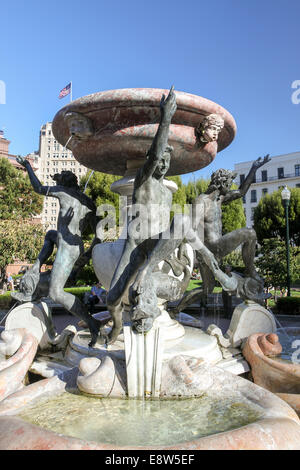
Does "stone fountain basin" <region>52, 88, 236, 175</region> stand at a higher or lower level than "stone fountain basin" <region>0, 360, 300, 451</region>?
higher

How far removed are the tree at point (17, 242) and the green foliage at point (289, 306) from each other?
12396 millimetres

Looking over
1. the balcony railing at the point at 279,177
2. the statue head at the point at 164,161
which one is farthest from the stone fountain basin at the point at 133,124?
the balcony railing at the point at 279,177

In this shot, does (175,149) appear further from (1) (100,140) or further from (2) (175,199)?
(2) (175,199)

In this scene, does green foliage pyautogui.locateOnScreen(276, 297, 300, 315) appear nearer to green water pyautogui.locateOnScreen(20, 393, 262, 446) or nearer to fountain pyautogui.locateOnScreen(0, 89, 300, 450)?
fountain pyautogui.locateOnScreen(0, 89, 300, 450)

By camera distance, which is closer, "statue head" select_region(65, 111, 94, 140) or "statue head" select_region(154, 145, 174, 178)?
"statue head" select_region(154, 145, 174, 178)

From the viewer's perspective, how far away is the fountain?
207cm

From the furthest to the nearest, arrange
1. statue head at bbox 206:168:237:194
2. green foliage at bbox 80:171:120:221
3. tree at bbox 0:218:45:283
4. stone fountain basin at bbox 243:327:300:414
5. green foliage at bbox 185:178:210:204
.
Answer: green foliage at bbox 185:178:210:204, green foliage at bbox 80:171:120:221, tree at bbox 0:218:45:283, statue head at bbox 206:168:237:194, stone fountain basin at bbox 243:327:300:414

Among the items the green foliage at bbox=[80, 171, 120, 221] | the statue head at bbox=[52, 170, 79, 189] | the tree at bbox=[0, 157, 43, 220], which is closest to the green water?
the statue head at bbox=[52, 170, 79, 189]

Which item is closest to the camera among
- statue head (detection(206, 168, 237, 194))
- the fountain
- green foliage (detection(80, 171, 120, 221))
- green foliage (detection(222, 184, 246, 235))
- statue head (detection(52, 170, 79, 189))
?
the fountain

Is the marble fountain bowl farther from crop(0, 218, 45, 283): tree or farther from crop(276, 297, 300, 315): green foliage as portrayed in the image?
crop(0, 218, 45, 283): tree

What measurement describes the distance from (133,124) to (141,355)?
2.39m

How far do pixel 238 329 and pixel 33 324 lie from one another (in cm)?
228

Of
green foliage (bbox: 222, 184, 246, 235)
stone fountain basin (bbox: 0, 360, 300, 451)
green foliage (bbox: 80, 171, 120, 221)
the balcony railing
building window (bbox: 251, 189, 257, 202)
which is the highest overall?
the balcony railing
